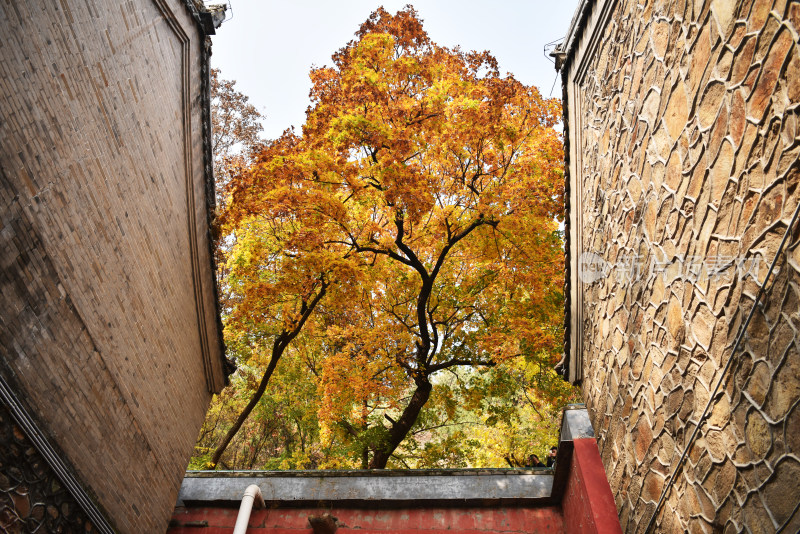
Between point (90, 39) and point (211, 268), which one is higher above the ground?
point (211, 268)

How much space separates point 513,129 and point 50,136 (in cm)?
965

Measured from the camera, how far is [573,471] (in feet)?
23.7

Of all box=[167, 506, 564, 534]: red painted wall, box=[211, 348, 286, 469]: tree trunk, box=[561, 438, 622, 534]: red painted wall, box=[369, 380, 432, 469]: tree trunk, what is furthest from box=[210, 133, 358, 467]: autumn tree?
box=[561, 438, 622, 534]: red painted wall

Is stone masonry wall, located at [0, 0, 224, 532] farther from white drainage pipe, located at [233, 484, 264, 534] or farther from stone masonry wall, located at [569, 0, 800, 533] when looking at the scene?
stone masonry wall, located at [569, 0, 800, 533]

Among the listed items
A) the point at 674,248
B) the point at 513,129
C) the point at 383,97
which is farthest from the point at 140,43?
the point at 513,129

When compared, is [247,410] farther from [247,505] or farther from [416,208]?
[416,208]

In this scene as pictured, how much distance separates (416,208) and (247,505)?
6.86 m

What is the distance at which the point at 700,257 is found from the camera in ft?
11.6

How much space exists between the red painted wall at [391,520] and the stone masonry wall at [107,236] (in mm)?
735

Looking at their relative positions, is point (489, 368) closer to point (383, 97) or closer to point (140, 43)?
point (383, 97)

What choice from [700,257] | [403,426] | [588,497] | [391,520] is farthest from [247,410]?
[700,257]

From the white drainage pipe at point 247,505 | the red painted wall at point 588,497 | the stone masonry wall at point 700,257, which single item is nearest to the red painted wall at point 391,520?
the white drainage pipe at point 247,505

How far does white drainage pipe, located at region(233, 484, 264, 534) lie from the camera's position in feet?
23.8

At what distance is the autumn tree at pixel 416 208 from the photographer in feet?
38.7
